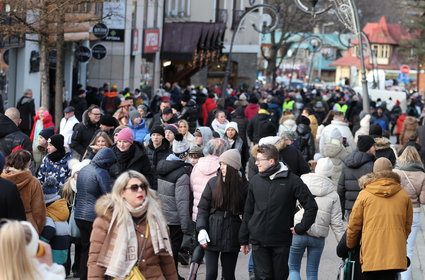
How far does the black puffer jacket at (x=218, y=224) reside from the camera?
380 inches

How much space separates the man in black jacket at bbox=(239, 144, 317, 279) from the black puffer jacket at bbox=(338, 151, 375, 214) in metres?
3.34

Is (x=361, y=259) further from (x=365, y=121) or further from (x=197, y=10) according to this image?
(x=197, y=10)

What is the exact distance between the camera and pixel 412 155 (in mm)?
11734

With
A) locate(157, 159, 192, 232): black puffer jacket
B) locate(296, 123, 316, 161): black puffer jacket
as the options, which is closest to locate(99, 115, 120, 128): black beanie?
locate(157, 159, 192, 232): black puffer jacket

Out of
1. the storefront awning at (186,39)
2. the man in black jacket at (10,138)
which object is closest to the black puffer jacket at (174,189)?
the man in black jacket at (10,138)

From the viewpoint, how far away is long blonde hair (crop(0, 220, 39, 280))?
17.5ft

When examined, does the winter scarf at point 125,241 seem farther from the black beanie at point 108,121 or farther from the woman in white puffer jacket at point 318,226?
the black beanie at point 108,121

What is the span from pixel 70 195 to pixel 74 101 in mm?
13671

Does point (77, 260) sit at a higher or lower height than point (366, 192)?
lower

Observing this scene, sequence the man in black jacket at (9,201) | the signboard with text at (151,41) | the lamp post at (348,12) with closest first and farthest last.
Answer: the man in black jacket at (9,201)
the lamp post at (348,12)
the signboard with text at (151,41)

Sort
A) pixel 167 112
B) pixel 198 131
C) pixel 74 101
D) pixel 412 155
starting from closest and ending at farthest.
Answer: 1. pixel 412 155
2. pixel 198 131
3. pixel 167 112
4. pixel 74 101

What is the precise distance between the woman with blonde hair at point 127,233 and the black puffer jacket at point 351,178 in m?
5.84

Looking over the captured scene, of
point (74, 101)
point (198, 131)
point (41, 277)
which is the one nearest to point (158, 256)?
point (41, 277)

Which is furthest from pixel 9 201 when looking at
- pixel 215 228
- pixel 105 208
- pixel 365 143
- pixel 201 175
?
pixel 365 143
